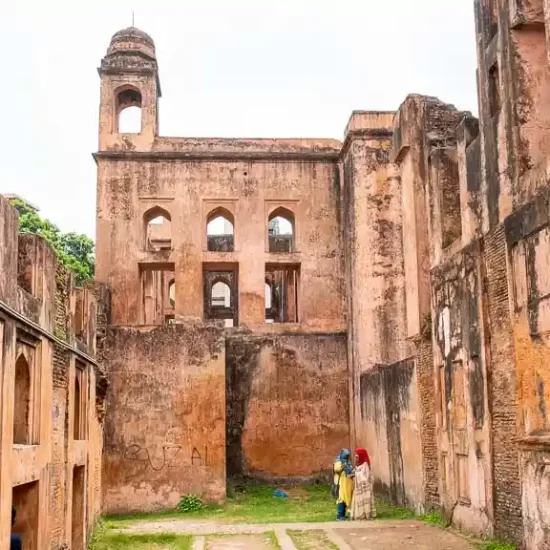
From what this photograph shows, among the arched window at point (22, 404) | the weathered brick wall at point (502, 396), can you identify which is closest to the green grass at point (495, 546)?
the weathered brick wall at point (502, 396)

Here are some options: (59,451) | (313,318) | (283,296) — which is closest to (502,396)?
(59,451)

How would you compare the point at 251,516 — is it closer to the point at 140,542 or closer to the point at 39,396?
the point at 140,542

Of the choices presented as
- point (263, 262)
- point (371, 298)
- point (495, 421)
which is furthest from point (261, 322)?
point (495, 421)

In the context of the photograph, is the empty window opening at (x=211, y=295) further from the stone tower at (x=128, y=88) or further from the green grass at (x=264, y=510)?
the green grass at (x=264, y=510)

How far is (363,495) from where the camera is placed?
480 inches

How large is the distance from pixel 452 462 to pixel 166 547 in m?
3.76

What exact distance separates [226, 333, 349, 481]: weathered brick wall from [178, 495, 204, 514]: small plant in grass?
207 cm

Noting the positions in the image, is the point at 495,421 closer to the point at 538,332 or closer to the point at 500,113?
the point at 538,332

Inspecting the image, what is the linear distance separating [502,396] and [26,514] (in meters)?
5.09

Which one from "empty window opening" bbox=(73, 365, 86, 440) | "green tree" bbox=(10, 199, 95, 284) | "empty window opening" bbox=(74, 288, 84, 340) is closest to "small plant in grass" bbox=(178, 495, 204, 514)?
"empty window opening" bbox=(73, 365, 86, 440)

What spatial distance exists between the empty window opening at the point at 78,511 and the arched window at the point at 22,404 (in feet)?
9.04

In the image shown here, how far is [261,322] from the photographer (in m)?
17.6

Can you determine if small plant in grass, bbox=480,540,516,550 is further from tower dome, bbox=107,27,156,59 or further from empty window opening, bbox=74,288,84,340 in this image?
tower dome, bbox=107,27,156,59

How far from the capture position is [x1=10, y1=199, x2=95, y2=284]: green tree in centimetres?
2425
